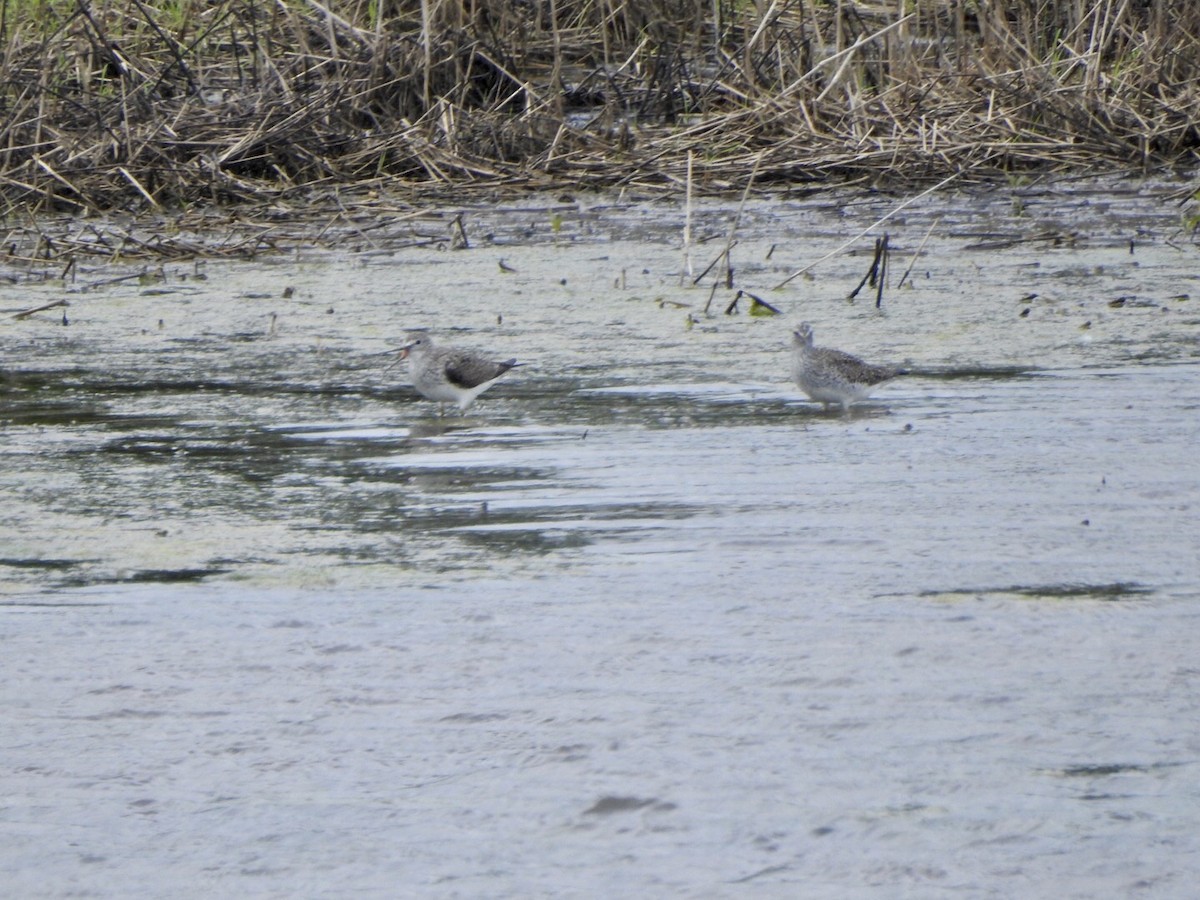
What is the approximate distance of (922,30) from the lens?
15.2 m

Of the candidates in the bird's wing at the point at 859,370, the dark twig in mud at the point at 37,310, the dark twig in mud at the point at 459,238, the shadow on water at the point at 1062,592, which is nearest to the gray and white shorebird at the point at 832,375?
the bird's wing at the point at 859,370

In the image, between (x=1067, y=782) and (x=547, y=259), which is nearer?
(x=1067, y=782)

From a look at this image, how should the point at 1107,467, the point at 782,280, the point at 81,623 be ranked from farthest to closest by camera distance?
the point at 782,280 → the point at 1107,467 → the point at 81,623

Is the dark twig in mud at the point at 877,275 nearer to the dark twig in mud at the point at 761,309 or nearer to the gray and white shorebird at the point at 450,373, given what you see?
the dark twig in mud at the point at 761,309

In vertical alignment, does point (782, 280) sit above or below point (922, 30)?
below

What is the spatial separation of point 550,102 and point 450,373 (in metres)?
6.38

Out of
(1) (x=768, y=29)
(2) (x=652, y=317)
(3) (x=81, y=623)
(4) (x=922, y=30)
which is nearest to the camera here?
(3) (x=81, y=623)

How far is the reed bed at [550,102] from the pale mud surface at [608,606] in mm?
3544

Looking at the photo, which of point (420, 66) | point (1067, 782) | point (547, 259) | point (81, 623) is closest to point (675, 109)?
point (420, 66)

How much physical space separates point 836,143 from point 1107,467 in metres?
7.04

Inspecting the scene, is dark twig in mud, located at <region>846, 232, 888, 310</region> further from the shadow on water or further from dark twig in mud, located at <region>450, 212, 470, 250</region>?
the shadow on water

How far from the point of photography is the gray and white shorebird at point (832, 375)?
6.98 meters

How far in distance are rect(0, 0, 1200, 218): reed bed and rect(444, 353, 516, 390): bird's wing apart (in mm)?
5350

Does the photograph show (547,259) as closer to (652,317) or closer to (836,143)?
(652,317)
